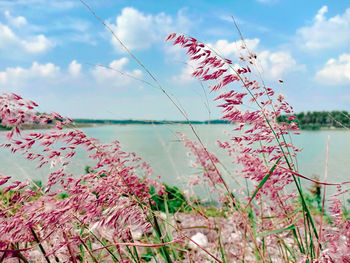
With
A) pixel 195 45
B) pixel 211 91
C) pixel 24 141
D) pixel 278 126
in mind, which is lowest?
pixel 24 141

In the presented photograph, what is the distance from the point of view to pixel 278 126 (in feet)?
4.98

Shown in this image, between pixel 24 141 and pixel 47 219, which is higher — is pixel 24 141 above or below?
above

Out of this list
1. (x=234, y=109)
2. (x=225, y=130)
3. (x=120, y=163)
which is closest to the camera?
(x=234, y=109)

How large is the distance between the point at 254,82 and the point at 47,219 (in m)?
1.30

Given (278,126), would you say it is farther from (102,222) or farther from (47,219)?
(47,219)

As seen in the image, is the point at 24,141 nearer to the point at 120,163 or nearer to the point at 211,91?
the point at 120,163

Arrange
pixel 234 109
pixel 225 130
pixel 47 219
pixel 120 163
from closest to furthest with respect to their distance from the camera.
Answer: pixel 47 219 → pixel 234 109 → pixel 120 163 → pixel 225 130

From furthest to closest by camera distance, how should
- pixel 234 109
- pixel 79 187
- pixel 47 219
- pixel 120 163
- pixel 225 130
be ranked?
1. pixel 225 130
2. pixel 120 163
3. pixel 234 109
4. pixel 79 187
5. pixel 47 219

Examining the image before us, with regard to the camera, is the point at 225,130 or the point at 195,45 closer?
the point at 195,45

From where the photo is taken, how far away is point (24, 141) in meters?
1.29

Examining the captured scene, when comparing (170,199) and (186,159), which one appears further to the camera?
(186,159)

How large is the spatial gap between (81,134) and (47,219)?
17.1 inches

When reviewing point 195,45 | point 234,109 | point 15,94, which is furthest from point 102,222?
point 195,45

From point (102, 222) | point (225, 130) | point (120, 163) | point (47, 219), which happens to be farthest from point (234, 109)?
point (225, 130)
